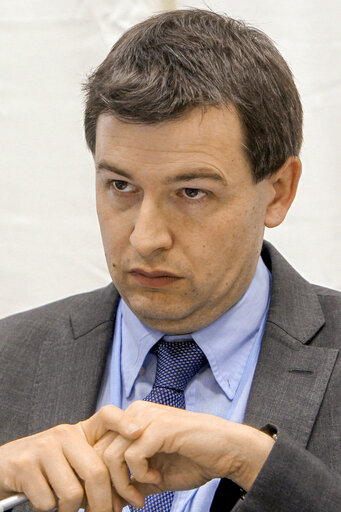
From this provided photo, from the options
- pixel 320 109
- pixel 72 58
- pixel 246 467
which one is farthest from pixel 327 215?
pixel 246 467

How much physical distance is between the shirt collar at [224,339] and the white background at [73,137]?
0.71 meters

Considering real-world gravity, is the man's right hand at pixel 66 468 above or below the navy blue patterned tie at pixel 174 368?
below

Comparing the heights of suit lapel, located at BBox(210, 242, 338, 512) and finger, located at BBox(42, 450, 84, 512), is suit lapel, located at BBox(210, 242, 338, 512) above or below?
above

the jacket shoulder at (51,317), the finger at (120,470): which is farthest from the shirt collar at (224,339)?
the finger at (120,470)

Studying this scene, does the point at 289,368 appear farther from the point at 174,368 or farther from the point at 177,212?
the point at 177,212

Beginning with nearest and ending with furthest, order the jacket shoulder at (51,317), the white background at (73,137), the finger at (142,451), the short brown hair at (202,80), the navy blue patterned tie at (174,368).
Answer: the finger at (142,451), the short brown hair at (202,80), the navy blue patterned tie at (174,368), the jacket shoulder at (51,317), the white background at (73,137)

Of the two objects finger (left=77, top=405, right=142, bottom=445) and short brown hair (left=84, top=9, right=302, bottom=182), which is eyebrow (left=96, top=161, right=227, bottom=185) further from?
finger (left=77, top=405, right=142, bottom=445)

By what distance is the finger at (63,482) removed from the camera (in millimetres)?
1238

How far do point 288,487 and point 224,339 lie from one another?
0.37m

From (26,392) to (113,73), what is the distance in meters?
0.65

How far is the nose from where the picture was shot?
140cm

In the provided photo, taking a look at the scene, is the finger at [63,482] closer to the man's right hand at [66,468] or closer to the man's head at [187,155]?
the man's right hand at [66,468]

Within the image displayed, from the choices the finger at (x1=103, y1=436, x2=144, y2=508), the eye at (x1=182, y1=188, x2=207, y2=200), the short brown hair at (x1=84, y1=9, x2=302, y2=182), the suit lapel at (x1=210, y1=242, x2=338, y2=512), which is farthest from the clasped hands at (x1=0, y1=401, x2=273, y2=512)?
Result: the short brown hair at (x1=84, y1=9, x2=302, y2=182)

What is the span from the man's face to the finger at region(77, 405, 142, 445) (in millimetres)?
267
